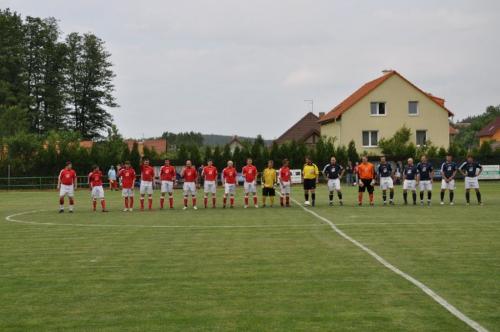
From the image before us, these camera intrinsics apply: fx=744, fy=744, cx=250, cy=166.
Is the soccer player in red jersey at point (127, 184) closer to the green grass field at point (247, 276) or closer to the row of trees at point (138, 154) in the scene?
the green grass field at point (247, 276)

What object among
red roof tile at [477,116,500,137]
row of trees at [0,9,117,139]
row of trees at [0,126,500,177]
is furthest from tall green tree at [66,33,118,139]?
red roof tile at [477,116,500,137]

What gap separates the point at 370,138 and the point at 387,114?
2.69 meters

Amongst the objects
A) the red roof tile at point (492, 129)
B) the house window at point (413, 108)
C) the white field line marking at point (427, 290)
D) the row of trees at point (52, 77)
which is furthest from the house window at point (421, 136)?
the white field line marking at point (427, 290)

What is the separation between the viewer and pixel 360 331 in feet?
25.5

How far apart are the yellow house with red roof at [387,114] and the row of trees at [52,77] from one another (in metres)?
30.8

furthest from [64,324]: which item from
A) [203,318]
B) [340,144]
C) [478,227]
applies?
[340,144]

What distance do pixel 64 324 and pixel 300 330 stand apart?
2.67 metres

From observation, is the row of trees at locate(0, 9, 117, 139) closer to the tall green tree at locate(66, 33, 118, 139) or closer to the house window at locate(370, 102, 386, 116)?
the tall green tree at locate(66, 33, 118, 139)

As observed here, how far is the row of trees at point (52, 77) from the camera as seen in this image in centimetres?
7844

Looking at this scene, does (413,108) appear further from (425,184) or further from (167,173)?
(167,173)

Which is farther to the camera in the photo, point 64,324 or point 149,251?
point 149,251

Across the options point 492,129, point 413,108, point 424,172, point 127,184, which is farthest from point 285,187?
point 492,129

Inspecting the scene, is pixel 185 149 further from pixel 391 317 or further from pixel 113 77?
pixel 391 317

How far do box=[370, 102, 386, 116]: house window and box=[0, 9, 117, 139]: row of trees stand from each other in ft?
107
